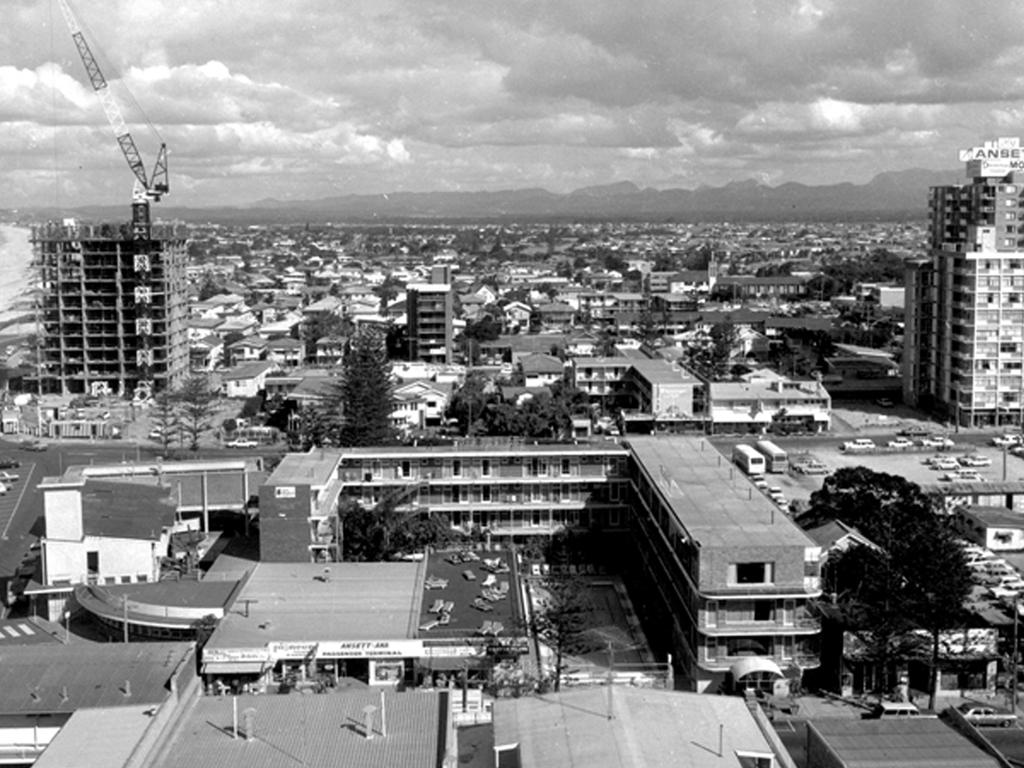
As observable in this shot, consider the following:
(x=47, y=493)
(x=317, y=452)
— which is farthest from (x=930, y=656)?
(x=47, y=493)

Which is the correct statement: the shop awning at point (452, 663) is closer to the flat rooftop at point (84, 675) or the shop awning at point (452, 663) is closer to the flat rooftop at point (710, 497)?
the flat rooftop at point (84, 675)

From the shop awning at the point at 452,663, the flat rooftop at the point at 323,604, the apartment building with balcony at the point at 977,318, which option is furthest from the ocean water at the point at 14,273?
the shop awning at the point at 452,663

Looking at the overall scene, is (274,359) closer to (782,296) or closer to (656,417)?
(656,417)

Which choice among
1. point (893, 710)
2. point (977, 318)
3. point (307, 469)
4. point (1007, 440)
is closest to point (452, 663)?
point (893, 710)

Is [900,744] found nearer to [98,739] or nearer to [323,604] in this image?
[98,739]

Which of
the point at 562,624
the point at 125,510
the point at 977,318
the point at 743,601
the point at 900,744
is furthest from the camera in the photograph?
the point at 977,318

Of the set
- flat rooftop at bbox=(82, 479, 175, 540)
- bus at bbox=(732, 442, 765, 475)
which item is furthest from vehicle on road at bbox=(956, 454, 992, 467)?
flat rooftop at bbox=(82, 479, 175, 540)
